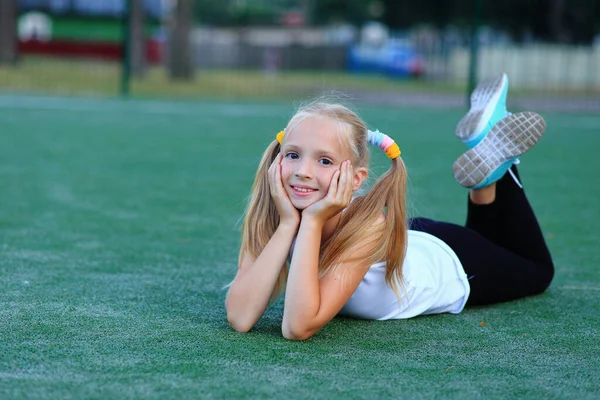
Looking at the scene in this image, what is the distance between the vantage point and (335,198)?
3.13m

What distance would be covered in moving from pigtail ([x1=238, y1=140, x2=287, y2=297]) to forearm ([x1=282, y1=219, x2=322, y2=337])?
231 mm

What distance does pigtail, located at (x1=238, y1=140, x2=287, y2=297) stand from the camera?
3379mm

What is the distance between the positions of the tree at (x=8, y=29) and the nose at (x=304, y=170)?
21.0 m

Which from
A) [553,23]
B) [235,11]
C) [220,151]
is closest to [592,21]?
[553,23]

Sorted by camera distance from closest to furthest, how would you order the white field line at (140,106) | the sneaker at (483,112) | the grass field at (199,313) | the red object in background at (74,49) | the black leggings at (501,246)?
the grass field at (199,313) < the black leggings at (501,246) < the sneaker at (483,112) < the white field line at (140,106) < the red object in background at (74,49)

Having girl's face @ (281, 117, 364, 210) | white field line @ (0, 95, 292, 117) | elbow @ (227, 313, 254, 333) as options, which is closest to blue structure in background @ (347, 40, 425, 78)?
white field line @ (0, 95, 292, 117)

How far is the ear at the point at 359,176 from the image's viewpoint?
3.30m

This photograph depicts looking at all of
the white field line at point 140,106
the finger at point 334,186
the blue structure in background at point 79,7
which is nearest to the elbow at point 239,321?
the finger at point 334,186

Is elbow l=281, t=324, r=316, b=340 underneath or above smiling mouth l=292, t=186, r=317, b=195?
underneath

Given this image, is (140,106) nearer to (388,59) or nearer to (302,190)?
(302,190)

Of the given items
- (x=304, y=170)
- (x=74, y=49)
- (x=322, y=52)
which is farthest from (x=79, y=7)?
(x=304, y=170)

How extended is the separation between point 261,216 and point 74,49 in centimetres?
2717

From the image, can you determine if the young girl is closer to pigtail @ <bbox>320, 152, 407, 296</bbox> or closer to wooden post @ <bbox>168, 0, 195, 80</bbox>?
pigtail @ <bbox>320, 152, 407, 296</bbox>

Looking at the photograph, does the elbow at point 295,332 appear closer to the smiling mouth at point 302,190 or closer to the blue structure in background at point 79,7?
the smiling mouth at point 302,190
